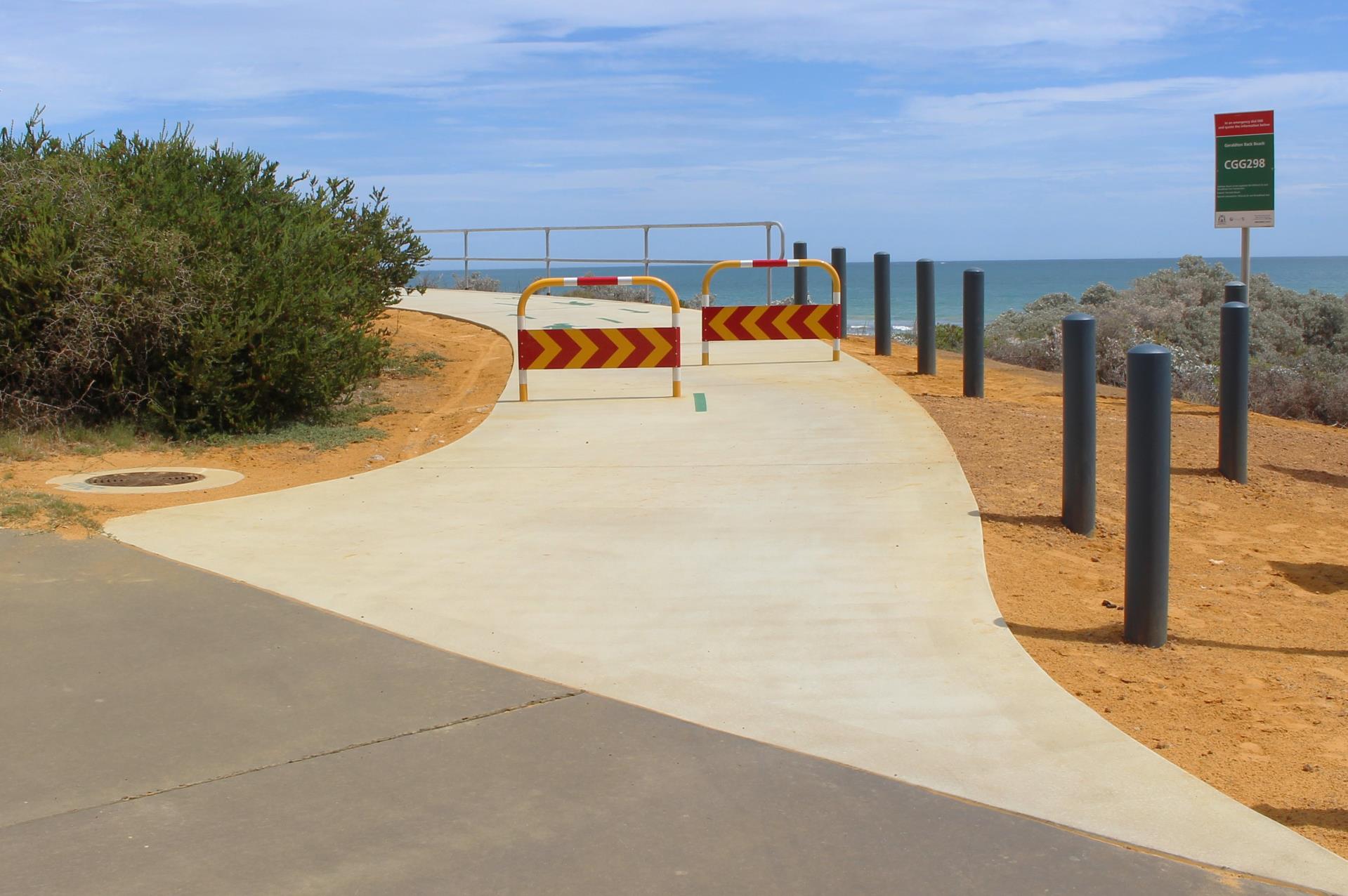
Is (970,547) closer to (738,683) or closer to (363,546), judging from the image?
(738,683)

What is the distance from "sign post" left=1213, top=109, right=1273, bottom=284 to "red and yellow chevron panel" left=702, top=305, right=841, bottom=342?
14.0 feet

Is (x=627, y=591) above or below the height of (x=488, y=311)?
below

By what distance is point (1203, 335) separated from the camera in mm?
23625

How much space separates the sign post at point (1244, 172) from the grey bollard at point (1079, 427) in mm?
6575

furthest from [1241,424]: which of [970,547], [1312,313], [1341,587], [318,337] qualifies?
[1312,313]

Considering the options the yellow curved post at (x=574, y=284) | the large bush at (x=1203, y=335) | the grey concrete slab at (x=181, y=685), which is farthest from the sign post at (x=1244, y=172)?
the grey concrete slab at (x=181, y=685)

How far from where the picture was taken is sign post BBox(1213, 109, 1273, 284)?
13.7 m

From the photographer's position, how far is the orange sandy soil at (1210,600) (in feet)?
15.7

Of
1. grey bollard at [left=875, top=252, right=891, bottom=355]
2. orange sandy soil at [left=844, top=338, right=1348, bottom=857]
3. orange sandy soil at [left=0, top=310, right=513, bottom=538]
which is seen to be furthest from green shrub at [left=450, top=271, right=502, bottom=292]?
orange sandy soil at [left=844, top=338, right=1348, bottom=857]

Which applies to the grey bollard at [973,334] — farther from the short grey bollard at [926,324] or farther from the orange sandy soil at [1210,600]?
the short grey bollard at [926,324]

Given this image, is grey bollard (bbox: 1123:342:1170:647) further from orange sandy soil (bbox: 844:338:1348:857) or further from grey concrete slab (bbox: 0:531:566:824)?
grey concrete slab (bbox: 0:531:566:824)

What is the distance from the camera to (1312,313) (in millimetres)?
25219

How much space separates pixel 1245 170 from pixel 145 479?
1112 cm

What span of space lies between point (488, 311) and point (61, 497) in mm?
14255
